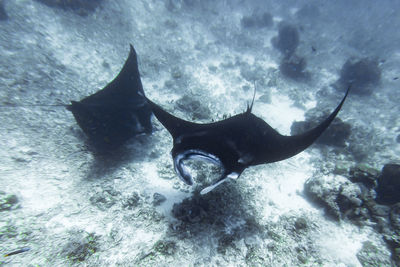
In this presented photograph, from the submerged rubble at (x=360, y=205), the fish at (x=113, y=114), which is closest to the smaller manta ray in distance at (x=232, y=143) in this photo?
the fish at (x=113, y=114)

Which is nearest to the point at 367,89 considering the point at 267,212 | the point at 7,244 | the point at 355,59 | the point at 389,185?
the point at 355,59

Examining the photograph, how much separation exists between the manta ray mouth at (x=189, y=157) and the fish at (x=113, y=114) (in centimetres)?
A: 217

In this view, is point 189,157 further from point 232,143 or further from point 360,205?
point 360,205

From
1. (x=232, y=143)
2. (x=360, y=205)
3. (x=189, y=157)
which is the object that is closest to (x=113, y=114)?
(x=189, y=157)

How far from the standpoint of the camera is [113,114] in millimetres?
4555

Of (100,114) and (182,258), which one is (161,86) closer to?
(100,114)

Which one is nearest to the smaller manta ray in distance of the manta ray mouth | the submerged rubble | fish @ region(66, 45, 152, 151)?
the manta ray mouth

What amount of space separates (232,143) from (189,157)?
0.75 metres

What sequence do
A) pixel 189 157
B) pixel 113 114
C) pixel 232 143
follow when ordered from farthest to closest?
1. pixel 113 114
2. pixel 232 143
3. pixel 189 157

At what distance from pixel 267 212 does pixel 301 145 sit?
186 centimetres

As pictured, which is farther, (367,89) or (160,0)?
(160,0)

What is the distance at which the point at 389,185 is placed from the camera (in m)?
5.18

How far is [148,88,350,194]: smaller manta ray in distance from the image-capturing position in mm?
2963

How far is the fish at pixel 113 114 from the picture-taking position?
14.3ft
